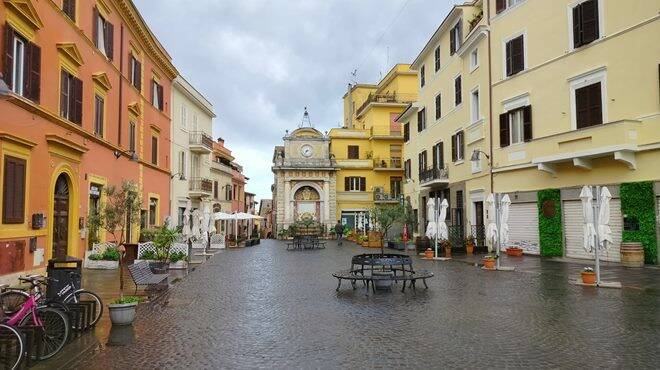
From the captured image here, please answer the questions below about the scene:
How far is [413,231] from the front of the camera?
1508 inches

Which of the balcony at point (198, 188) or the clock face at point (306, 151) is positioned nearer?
the balcony at point (198, 188)

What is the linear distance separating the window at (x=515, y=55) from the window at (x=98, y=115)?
16.8 m

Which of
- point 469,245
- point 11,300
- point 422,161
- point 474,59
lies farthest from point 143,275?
point 422,161

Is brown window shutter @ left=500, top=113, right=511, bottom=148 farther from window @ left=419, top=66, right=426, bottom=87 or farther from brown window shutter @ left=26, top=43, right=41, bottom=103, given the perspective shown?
brown window shutter @ left=26, top=43, right=41, bottom=103

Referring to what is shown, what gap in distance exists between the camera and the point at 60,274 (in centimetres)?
893

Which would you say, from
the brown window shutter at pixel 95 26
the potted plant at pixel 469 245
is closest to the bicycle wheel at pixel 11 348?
the brown window shutter at pixel 95 26

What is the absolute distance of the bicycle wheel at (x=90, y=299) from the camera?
8375 millimetres

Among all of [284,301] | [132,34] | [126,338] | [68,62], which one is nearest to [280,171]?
[132,34]

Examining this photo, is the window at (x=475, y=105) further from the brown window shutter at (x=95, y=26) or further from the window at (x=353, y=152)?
the window at (x=353, y=152)

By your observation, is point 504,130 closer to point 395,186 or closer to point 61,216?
point 61,216

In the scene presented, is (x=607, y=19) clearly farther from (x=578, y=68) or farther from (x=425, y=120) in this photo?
(x=425, y=120)

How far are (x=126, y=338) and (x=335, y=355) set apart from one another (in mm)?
3180

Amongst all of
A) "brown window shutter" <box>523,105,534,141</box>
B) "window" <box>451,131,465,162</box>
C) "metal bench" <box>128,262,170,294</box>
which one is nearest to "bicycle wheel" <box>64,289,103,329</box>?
"metal bench" <box>128,262,170,294</box>

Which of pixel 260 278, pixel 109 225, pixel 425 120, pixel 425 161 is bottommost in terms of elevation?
pixel 260 278
